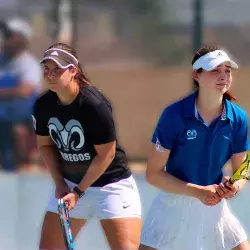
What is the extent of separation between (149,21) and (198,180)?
5.15 metres

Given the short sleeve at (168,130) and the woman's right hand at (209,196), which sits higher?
the short sleeve at (168,130)

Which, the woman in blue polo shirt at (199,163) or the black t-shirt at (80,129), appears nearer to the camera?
the woman in blue polo shirt at (199,163)

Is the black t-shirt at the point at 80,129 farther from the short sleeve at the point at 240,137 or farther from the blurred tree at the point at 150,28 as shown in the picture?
the blurred tree at the point at 150,28

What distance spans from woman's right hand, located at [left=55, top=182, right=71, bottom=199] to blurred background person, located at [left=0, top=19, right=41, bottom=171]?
377 cm

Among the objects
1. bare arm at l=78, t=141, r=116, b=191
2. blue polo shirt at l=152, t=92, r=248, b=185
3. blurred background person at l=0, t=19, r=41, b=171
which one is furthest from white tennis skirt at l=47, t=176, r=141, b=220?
blurred background person at l=0, t=19, r=41, b=171

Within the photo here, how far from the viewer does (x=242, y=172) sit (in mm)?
4473

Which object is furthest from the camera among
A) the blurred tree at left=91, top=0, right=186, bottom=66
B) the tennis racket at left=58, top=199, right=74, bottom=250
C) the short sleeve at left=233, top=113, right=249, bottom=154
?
the blurred tree at left=91, top=0, right=186, bottom=66

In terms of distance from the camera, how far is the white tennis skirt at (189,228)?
4.64 m

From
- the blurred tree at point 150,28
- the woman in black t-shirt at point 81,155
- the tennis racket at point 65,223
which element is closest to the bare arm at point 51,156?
the woman in black t-shirt at point 81,155

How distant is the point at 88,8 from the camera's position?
9727mm

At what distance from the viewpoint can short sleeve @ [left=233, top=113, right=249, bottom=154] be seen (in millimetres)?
4617

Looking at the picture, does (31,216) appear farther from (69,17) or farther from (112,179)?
(69,17)

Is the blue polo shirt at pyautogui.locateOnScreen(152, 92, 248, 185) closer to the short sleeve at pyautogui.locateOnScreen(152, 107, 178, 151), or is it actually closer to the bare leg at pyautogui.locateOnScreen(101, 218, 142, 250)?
the short sleeve at pyautogui.locateOnScreen(152, 107, 178, 151)

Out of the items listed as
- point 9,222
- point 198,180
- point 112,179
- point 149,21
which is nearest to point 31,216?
point 9,222
